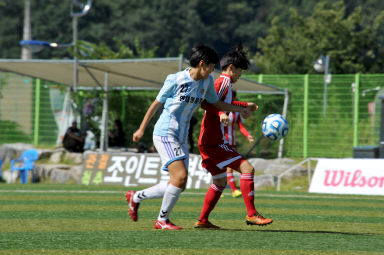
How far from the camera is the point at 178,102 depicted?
8438mm

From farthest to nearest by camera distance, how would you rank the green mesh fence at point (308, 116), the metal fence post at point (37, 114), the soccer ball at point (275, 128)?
the metal fence post at point (37, 114) < the green mesh fence at point (308, 116) < the soccer ball at point (275, 128)

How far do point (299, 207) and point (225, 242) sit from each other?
5597 millimetres

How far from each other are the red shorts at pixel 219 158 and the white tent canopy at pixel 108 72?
886 centimetres

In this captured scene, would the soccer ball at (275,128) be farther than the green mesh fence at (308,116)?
No

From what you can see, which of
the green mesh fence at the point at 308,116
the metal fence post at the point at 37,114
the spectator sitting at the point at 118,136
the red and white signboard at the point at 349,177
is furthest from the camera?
the metal fence post at the point at 37,114

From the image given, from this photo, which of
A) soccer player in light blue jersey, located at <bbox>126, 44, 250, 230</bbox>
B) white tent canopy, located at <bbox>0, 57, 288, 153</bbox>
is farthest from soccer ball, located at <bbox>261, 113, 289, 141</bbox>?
white tent canopy, located at <bbox>0, 57, 288, 153</bbox>

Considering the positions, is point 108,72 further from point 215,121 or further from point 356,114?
point 215,121

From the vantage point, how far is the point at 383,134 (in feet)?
67.2

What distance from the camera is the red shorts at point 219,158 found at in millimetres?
8984

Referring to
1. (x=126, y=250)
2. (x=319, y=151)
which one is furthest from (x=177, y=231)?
(x=319, y=151)

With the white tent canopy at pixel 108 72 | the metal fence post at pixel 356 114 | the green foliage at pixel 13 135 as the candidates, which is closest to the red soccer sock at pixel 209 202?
the white tent canopy at pixel 108 72

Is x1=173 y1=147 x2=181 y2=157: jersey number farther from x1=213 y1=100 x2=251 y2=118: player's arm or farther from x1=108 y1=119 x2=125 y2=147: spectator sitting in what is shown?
x1=108 y1=119 x2=125 y2=147: spectator sitting

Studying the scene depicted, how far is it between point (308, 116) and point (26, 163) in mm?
8036

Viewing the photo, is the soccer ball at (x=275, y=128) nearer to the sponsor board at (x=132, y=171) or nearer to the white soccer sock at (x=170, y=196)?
the white soccer sock at (x=170, y=196)
